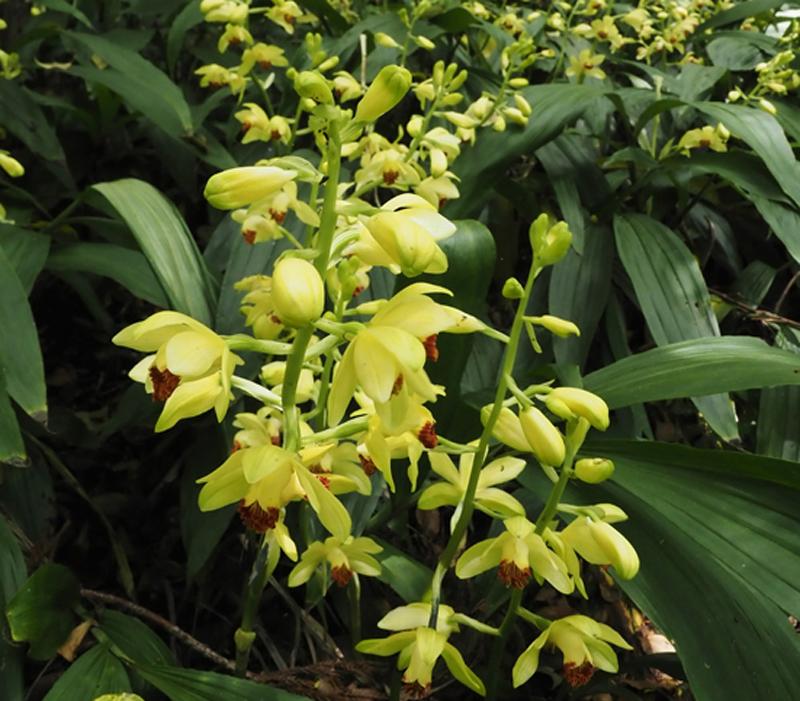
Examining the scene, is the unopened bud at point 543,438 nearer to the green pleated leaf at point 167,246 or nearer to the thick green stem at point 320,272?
the thick green stem at point 320,272

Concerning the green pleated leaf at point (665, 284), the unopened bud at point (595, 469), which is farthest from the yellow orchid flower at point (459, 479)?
the green pleated leaf at point (665, 284)

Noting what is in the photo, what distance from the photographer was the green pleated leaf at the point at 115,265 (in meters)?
1.28

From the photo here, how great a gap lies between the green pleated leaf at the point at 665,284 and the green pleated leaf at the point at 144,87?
806 millimetres

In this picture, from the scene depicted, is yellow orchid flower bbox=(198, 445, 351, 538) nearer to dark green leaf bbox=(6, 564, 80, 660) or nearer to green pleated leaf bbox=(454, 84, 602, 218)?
dark green leaf bbox=(6, 564, 80, 660)

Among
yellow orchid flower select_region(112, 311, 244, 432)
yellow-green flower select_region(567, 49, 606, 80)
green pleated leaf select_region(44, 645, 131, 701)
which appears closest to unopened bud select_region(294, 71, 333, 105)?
yellow orchid flower select_region(112, 311, 244, 432)

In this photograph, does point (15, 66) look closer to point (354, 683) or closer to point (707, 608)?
point (354, 683)

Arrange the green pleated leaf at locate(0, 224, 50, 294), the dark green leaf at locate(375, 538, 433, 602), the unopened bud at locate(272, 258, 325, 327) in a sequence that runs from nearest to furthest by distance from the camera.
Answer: the unopened bud at locate(272, 258, 325, 327), the dark green leaf at locate(375, 538, 433, 602), the green pleated leaf at locate(0, 224, 50, 294)

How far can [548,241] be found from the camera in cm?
79

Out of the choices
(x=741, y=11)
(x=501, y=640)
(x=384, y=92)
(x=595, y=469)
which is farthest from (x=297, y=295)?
(x=741, y=11)

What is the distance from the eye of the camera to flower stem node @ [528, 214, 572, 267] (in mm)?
770

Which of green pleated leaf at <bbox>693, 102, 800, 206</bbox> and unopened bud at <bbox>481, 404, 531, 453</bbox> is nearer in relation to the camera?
unopened bud at <bbox>481, 404, 531, 453</bbox>

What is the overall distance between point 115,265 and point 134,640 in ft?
1.97

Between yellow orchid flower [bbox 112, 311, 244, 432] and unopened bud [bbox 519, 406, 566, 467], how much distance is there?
0.25 m

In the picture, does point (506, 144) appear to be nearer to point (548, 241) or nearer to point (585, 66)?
point (585, 66)
